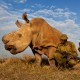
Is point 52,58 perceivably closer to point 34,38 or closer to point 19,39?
point 34,38

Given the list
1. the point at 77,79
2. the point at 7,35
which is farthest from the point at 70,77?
the point at 7,35

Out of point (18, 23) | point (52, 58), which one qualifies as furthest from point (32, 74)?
point (18, 23)

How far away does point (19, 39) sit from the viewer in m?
15.4

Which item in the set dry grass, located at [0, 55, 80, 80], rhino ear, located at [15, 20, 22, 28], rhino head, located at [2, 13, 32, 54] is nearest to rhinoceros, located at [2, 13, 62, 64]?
rhino head, located at [2, 13, 32, 54]

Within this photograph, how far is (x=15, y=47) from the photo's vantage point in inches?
602

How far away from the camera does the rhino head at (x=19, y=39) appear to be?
1534cm

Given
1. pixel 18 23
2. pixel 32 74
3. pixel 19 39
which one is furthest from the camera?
pixel 18 23

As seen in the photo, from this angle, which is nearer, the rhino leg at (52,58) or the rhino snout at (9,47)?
the rhino leg at (52,58)

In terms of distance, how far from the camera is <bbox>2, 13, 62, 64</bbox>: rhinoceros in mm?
15336

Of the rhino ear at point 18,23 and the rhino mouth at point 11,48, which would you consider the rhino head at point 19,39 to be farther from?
the rhino ear at point 18,23

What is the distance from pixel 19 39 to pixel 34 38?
2.55ft

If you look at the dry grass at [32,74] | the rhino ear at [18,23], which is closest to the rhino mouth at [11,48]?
the dry grass at [32,74]

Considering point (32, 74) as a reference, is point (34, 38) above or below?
above

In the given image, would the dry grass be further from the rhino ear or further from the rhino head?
the rhino ear
